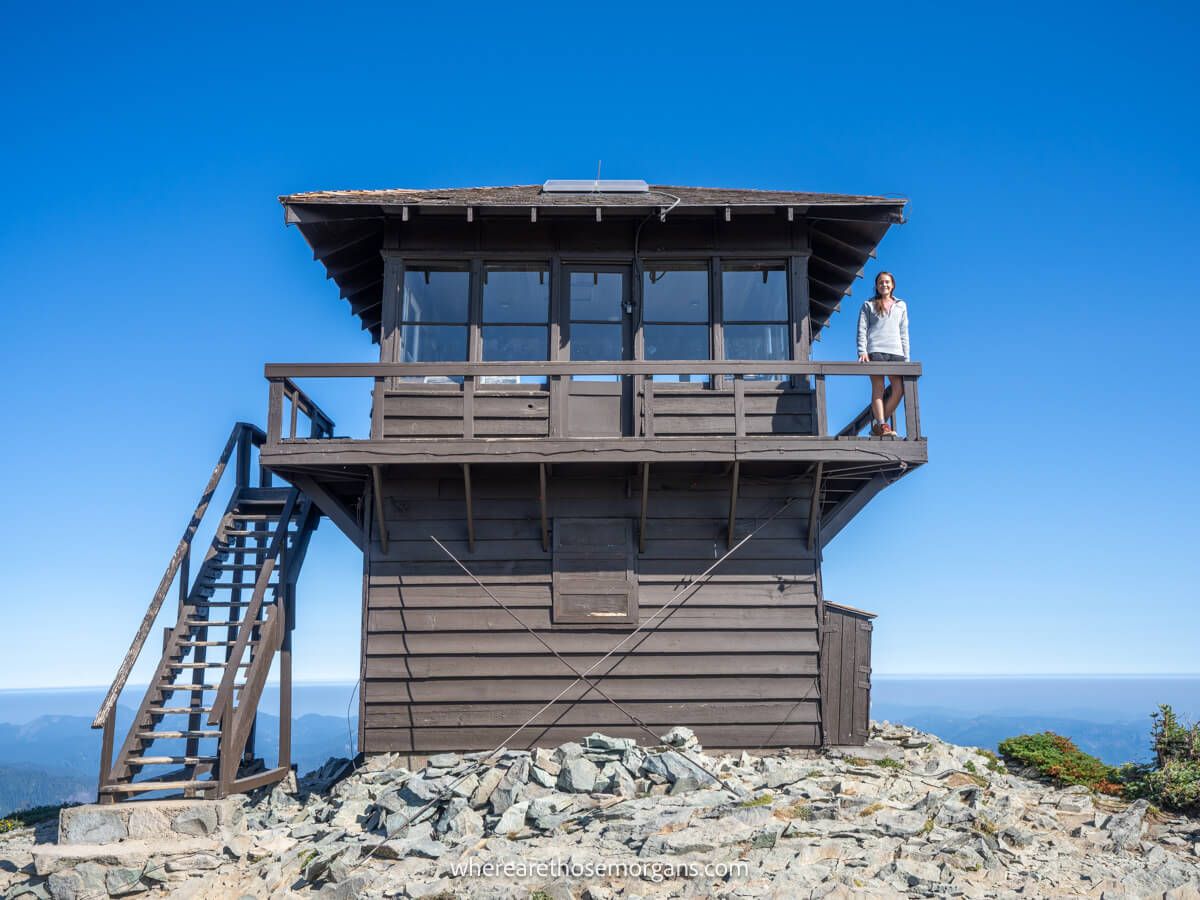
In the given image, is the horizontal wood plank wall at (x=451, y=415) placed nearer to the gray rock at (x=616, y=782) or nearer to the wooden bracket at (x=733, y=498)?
the wooden bracket at (x=733, y=498)

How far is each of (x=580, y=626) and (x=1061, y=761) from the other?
696 cm

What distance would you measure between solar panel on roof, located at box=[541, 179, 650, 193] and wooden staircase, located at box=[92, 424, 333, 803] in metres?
5.78

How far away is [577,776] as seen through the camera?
10719mm

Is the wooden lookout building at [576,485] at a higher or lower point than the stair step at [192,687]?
higher

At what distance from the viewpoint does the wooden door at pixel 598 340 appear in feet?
42.6

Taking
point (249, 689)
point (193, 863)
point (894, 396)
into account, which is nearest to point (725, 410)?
point (894, 396)

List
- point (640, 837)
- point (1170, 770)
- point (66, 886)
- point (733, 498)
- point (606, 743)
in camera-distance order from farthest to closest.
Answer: point (733, 498) → point (1170, 770) → point (606, 743) → point (66, 886) → point (640, 837)

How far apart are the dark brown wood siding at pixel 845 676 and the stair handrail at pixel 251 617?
743 cm

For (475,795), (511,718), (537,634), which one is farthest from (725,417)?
(475,795)

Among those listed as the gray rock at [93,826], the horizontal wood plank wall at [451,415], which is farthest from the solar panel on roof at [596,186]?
the gray rock at [93,826]

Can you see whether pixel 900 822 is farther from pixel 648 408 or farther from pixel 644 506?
pixel 648 408

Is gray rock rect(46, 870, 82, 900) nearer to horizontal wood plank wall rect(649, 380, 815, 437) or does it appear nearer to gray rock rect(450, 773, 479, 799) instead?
gray rock rect(450, 773, 479, 799)

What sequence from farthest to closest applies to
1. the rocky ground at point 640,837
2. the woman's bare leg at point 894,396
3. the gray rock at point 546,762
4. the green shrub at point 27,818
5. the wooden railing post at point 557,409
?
the green shrub at point 27,818
the wooden railing post at point 557,409
the woman's bare leg at point 894,396
the gray rock at point 546,762
the rocky ground at point 640,837

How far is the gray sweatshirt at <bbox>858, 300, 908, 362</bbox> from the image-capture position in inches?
511
